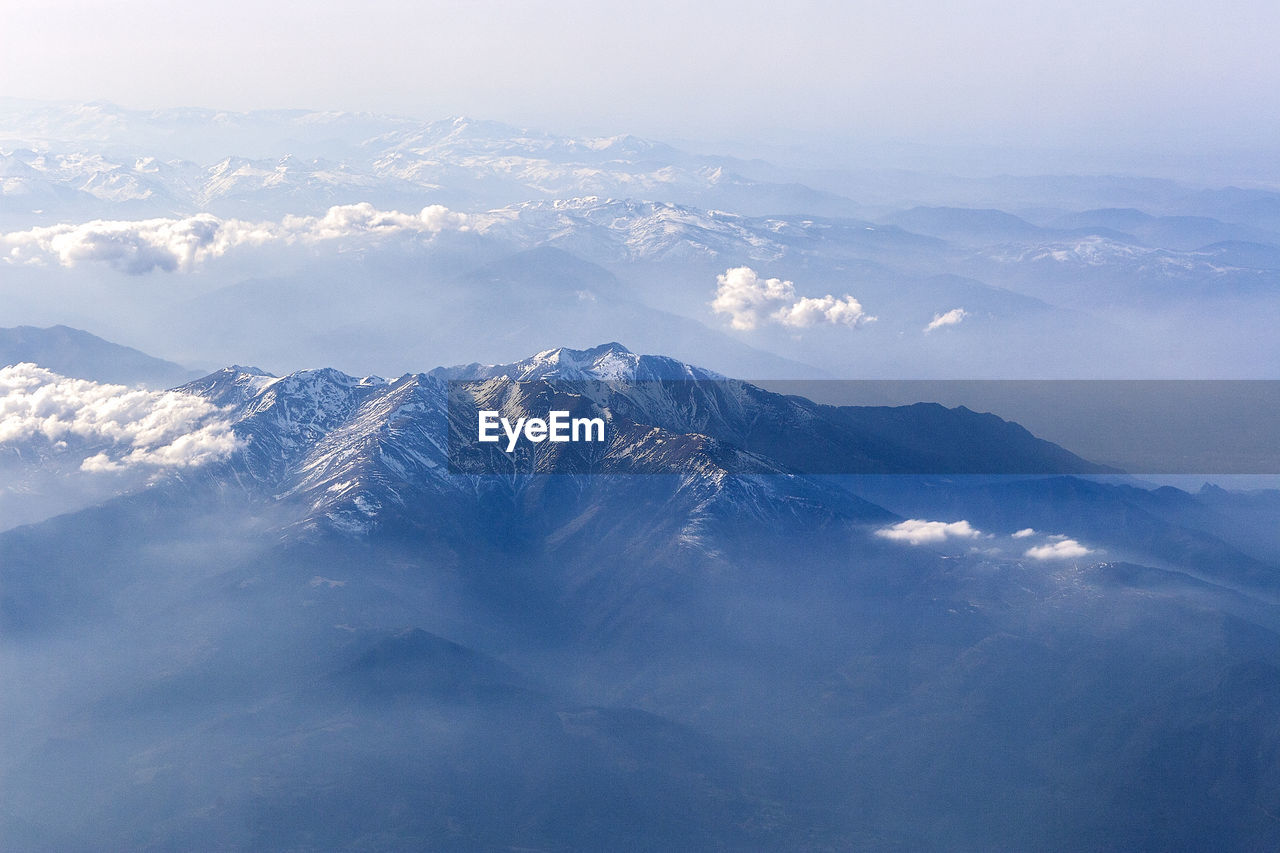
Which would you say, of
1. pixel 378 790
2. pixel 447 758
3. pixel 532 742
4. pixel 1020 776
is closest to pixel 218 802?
pixel 378 790

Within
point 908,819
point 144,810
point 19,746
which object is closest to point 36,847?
point 144,810

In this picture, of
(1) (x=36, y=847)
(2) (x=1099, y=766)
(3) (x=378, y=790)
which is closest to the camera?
(1) (x=36, y=847)

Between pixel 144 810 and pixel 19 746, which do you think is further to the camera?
pixel 19 746

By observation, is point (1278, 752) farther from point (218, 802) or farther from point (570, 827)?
point (218, 802)

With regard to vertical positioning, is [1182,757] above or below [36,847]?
above

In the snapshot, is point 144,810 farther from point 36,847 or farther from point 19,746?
point 19,746

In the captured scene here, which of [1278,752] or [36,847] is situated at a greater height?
[1278,752]

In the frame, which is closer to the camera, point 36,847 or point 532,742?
point 36,847

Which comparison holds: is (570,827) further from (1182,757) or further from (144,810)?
(1182,757)

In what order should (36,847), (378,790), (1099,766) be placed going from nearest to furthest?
(36,847), (378,790), (1099,766)
